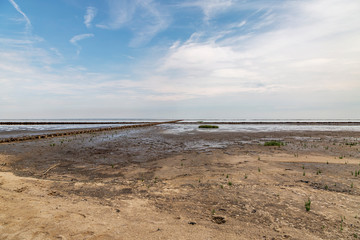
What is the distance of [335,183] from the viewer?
309 inches

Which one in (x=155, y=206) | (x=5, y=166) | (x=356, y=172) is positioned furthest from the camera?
(x=5, y=166)

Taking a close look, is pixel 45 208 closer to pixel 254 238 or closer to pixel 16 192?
pixel 16 192

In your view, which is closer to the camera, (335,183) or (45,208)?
(45,208)

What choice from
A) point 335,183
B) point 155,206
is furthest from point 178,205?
point 335,183

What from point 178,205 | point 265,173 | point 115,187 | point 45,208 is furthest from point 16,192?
point 265,173

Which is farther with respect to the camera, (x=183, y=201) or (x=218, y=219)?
(x=183, y=201)

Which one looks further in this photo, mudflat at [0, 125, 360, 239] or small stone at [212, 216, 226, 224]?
small stone at [212, 216, 226, 224]

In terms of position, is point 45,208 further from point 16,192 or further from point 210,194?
point 210,194

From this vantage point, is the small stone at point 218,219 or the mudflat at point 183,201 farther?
the small stone at point 218,219

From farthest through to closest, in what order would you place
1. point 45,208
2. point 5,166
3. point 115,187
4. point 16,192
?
point 5,166 < point 115,187 < point 16,192 < point 45,208

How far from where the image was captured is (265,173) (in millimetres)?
9359

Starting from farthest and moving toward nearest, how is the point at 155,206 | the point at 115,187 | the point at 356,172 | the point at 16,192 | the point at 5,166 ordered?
the point at 5,166 < the point at 356,172 < the point at 115,187 < the point at 16,192 < the point at 155,206

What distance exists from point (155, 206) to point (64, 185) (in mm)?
4519

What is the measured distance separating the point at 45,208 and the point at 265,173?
904cm
